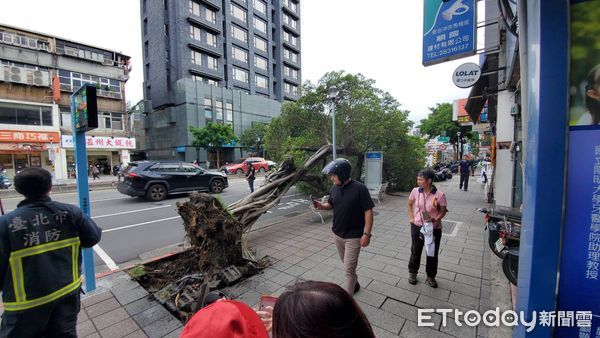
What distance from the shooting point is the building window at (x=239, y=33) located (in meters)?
35.1

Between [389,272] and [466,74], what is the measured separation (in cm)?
517

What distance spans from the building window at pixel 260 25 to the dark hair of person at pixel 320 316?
43611 mm

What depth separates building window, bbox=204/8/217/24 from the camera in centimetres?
3184

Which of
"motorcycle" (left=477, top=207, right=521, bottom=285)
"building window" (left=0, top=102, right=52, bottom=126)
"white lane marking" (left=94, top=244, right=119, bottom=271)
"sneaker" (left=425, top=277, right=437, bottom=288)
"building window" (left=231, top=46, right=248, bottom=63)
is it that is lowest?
"white lane marking" (left=94, top=244, right=119, bottom=271)

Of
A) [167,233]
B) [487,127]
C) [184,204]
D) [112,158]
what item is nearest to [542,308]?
[184,204]

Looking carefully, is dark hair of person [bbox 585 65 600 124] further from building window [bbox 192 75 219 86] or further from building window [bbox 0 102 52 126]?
building window [bbox 192 75 219 86]

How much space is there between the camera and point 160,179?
34.3 feet

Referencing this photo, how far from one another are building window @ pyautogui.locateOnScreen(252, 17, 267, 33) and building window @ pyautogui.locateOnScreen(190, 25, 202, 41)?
33.2 feet

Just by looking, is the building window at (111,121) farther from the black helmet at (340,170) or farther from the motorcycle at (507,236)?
the motorcycle at (507,236)

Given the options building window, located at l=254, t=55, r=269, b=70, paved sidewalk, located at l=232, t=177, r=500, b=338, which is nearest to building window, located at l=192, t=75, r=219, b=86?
building window, located at l=254, t=55, r=269, b=70

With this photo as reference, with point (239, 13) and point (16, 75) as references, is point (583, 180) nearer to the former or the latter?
point (16, 75)

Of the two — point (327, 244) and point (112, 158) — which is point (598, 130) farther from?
point (112, 158)

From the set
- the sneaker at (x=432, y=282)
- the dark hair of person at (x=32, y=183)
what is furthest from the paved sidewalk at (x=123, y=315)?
the sneaker at (x=432, y=282)

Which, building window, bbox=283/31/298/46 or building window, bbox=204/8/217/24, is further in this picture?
building window, bbox=283/31/298/46
